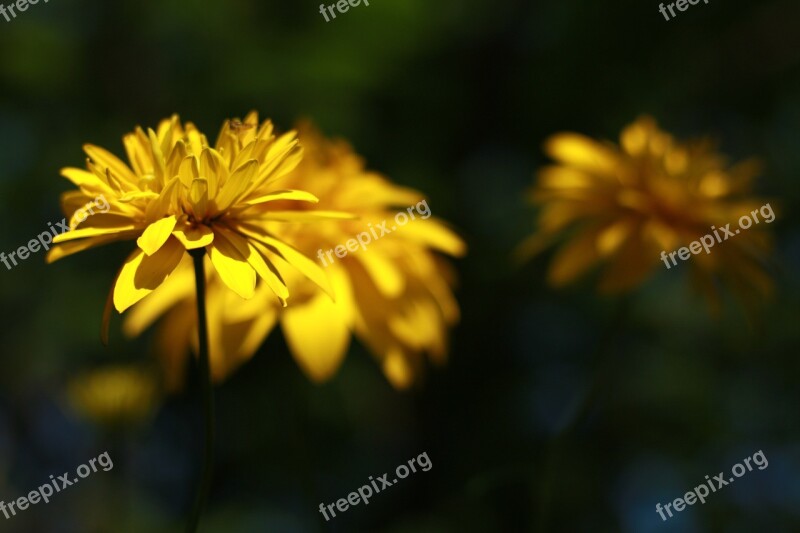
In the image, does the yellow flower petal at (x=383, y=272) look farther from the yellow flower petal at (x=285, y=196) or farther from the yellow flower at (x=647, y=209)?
the yellow flower petal at (x=285, y=196)

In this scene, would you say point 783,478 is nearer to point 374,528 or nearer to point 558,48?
point 374,528

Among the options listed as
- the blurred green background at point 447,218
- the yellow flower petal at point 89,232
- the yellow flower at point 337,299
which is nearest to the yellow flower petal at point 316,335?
the yellow flower at point 337,299

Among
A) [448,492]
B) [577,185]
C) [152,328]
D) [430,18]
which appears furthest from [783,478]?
[152,328]

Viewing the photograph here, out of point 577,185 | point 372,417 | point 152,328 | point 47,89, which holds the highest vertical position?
point 47,89

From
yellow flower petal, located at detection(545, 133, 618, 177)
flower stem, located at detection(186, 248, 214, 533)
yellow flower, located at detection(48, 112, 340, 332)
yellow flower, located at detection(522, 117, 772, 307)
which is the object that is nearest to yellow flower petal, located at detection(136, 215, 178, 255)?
yellow flower, located at detection(48, 112, 340, 332)

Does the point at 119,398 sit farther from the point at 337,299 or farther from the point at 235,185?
the point at 235,185

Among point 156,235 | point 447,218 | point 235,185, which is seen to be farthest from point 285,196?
point 447,218

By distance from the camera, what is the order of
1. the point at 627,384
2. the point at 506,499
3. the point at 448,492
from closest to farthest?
1. the point at 506,499
2. the point at 448,492
3. the point at 627,384
